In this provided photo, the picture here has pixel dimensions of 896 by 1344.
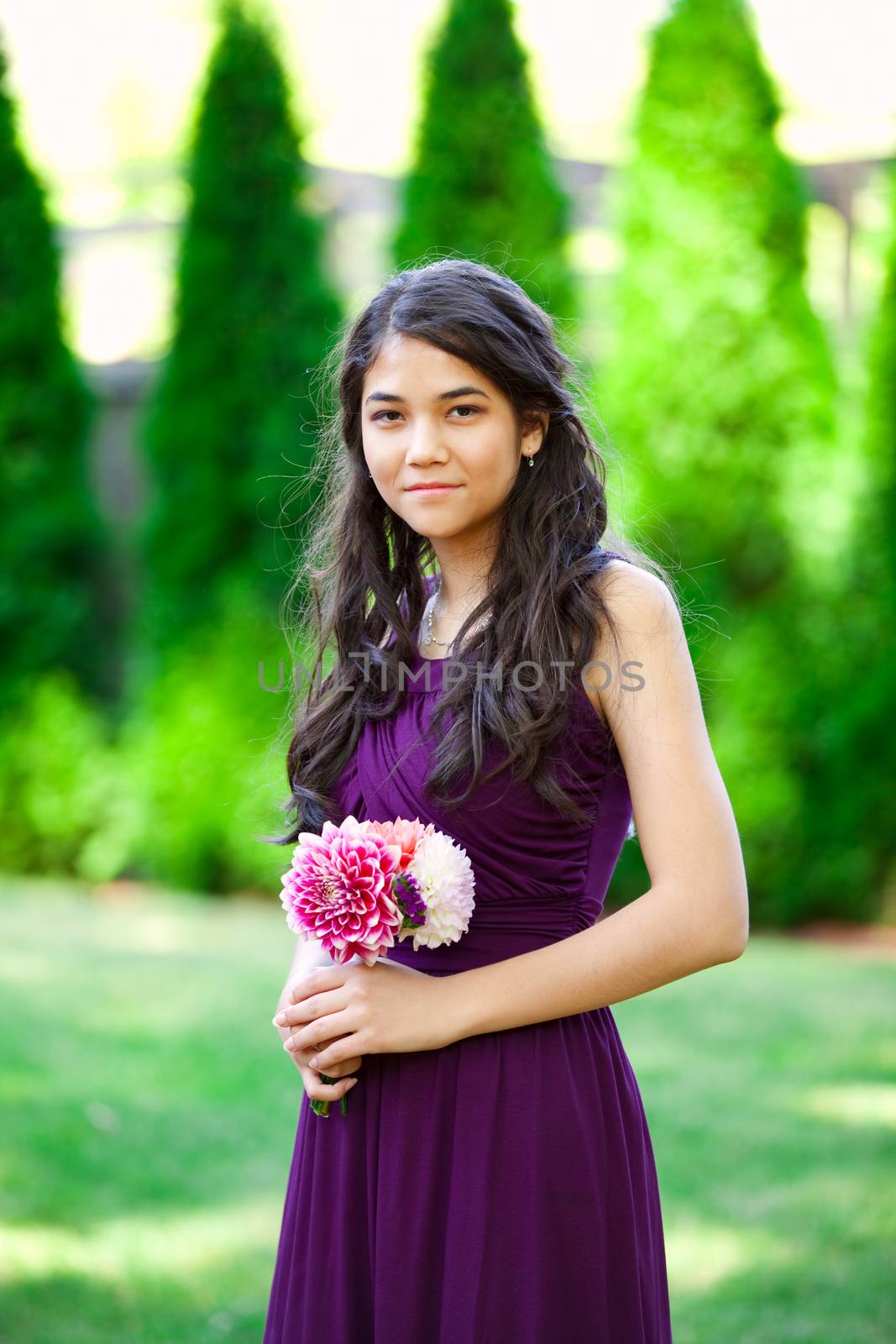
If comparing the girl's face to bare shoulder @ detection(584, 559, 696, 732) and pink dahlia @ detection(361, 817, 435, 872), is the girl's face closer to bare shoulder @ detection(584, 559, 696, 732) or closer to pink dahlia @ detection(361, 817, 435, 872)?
bare shoulder @ detection(584, 559, 696, 732)

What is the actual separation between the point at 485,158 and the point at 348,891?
6841mm

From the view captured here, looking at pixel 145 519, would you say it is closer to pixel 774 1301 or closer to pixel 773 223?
pixel 773 223

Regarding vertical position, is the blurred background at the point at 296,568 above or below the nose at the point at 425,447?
above

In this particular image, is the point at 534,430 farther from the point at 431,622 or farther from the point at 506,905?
the point at 506,905

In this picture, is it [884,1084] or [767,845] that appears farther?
[767,845]

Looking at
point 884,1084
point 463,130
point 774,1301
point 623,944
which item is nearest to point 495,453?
point 623,944

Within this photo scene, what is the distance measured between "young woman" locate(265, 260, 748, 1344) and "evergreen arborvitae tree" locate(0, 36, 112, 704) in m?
7.14

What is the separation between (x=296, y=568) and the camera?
4.25 meters

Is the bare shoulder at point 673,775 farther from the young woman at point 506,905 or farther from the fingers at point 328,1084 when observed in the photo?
the fingers at point 328,1084

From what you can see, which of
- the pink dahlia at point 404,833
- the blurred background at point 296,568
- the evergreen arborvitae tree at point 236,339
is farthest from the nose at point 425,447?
the evergreen arborvitae tree at point 236,339

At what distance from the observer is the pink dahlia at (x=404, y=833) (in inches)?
64.9

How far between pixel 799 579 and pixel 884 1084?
10.8 ft

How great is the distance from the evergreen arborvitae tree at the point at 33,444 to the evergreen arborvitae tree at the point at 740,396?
3711 mm

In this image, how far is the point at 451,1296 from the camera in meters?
1.69
